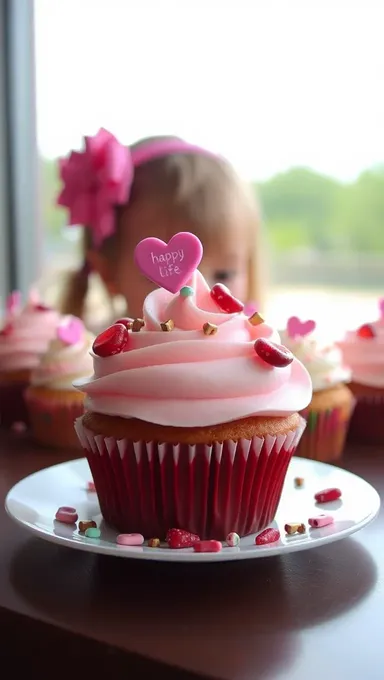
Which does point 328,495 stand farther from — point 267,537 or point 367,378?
point 367,378

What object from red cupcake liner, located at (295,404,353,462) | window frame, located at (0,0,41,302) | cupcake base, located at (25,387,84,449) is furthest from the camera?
window frame, located at (0,0,41,302)

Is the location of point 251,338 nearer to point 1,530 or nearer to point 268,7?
point 1,530

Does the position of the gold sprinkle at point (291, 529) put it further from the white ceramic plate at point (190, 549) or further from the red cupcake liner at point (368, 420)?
the red cupcake liner at point (368, 420)

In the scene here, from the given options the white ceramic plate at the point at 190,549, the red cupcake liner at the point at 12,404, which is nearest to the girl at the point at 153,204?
the red cupcake liner at the point at 12,404

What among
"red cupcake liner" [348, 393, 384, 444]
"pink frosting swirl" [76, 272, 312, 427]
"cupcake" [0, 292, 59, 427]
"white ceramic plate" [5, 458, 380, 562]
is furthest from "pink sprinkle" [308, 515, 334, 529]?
"cupcake" [0, 292, 59, 427]

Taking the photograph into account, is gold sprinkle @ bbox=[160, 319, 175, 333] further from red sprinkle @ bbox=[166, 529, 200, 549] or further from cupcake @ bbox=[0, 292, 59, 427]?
cupcake @ bbox=[0, 292, 59, 427]

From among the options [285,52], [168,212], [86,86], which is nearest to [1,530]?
[168,212]

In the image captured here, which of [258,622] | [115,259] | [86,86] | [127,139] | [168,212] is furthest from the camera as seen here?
[86,86]
